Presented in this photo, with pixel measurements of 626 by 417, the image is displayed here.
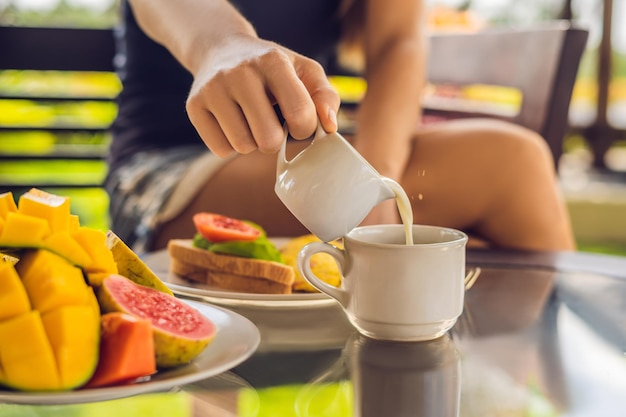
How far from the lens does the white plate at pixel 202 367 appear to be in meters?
0.51

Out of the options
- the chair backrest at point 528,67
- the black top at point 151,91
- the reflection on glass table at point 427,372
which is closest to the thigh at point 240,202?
the black top at point 151,91

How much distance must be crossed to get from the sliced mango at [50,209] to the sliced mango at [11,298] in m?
0.06

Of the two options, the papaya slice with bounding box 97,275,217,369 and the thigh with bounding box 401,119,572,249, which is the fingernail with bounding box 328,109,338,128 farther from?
the thigh with bounding box 401,119,572,249

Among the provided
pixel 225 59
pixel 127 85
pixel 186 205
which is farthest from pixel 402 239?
pixel 127 85

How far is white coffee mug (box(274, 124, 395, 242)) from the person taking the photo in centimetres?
68

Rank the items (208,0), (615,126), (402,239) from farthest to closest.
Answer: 1. (615,126)
2. (208,0)
3. (402,239)

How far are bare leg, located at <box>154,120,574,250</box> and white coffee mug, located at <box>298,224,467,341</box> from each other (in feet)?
1.94

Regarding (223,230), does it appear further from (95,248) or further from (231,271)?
(95,248)

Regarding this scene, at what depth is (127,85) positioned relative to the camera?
1.73 m

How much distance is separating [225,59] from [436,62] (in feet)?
5.78

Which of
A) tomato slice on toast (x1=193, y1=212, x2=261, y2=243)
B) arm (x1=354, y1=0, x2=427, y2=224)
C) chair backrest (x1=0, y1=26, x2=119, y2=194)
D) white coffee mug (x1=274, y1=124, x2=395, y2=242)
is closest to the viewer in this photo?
white coffee mug (x1=274, y1=124, x2=395, y2=242)

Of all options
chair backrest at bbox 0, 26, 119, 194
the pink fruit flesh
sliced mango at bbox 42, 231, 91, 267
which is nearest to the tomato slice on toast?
the pink fruit flesh

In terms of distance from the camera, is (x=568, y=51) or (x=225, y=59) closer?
(x=225, y=59)

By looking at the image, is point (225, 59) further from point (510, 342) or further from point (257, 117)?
point (510, 342)
